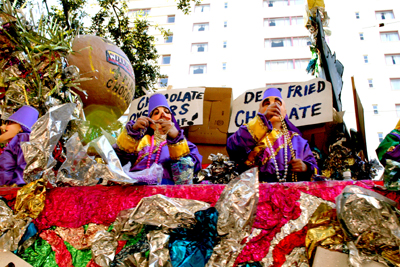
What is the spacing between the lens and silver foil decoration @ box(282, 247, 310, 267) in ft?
3.73

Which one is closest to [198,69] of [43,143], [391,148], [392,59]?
[392,59]

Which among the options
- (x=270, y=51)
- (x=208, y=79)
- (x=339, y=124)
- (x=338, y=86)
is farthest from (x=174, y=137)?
(x=270, y=51)

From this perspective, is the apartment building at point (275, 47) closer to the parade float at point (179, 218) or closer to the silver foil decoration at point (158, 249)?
the parade float at point (179, 218)

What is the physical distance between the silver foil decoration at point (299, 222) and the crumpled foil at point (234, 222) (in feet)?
0.36

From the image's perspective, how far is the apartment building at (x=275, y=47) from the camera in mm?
17094

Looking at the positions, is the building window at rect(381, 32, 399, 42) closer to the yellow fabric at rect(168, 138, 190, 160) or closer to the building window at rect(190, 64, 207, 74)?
the building window at rect(190, 64, 207, 74)

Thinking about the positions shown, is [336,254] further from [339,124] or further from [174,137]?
[339,124]

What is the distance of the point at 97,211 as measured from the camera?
1403 millimetres

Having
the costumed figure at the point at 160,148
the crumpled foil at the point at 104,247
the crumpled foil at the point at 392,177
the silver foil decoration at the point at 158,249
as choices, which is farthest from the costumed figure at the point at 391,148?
the crumpled foil at the point at 104,247

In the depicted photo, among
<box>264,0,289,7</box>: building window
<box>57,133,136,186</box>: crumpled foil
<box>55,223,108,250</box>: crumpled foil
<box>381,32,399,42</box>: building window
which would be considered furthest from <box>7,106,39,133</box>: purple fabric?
<box>264,0,289,7</box>: building window

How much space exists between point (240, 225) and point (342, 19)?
21.2 m

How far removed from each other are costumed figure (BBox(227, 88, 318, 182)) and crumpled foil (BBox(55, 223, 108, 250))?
1032 mm

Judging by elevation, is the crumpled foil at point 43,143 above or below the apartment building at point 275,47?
below

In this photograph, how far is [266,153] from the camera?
2047mm
